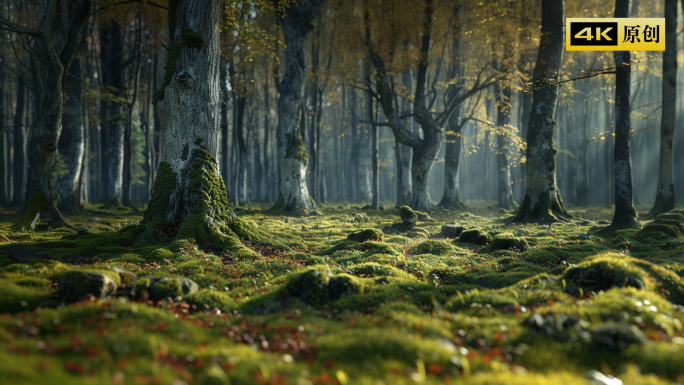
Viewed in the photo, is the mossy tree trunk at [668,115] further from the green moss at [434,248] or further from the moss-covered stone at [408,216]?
the green moss at [434,248]

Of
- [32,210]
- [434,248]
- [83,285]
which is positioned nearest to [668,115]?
[434,248]

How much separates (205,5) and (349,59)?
17253 mm

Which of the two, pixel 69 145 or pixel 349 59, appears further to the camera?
pixel 349 59

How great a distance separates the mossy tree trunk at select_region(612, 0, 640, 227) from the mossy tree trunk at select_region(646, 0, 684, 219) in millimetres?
5935

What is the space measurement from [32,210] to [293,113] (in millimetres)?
12510

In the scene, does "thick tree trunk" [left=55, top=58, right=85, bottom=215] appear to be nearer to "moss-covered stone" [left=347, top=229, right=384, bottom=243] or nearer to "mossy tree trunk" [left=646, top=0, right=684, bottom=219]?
"moss-covered stone" [left=347, top=229, right=384, bottom=243]

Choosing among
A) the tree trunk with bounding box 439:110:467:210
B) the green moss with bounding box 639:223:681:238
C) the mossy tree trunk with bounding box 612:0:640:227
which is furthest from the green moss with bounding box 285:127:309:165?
the green moss with bounding box 639:223:681:238

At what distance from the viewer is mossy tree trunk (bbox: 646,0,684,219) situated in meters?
16.2

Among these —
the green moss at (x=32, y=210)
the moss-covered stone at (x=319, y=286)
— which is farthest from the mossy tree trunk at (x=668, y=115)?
the green moss at (x=32, y=210)

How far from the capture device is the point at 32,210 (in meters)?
10.9

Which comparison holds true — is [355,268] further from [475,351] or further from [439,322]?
[475,351]

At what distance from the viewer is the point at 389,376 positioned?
2859mm

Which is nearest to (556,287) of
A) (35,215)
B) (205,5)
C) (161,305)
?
(161,305)

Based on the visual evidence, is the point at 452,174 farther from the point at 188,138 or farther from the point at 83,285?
the point at 83,285
